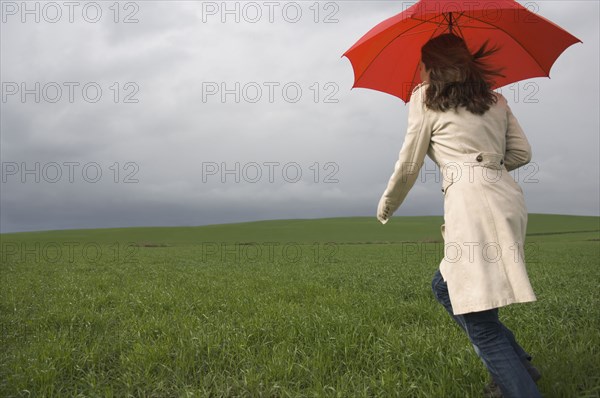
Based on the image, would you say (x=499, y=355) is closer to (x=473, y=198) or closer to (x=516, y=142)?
(x=473, y=198)

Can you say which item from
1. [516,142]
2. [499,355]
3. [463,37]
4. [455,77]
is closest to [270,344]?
[499,355]

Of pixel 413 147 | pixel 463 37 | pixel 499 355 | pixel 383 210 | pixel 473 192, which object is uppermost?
pixel 463 37

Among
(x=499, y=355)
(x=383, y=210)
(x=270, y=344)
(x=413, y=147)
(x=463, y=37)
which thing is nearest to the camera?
(x=499, y=355)

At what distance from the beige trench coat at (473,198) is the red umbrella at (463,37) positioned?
105cm

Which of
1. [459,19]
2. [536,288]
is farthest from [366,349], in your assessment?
[536,288]

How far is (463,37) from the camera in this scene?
449cm

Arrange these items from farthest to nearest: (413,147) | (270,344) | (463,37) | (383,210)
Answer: (270,344)
(463,37)
(383,210)
(413,147)

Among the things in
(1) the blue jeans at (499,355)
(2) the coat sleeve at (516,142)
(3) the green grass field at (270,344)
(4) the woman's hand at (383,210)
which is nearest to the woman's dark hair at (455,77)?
(2) the coat sleeve at (516,142)

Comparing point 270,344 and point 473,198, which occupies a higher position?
point 473,198

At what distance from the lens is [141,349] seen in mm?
5402

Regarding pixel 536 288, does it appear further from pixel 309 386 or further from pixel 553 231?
pixel 553 231

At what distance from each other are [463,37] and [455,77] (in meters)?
1.56

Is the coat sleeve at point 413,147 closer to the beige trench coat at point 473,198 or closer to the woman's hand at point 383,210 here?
the beige trench coat at point 473,198

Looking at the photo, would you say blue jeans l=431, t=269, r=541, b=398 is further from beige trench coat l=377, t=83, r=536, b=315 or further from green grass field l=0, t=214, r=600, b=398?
green grass field l=0, t=214, r=600, b=398
